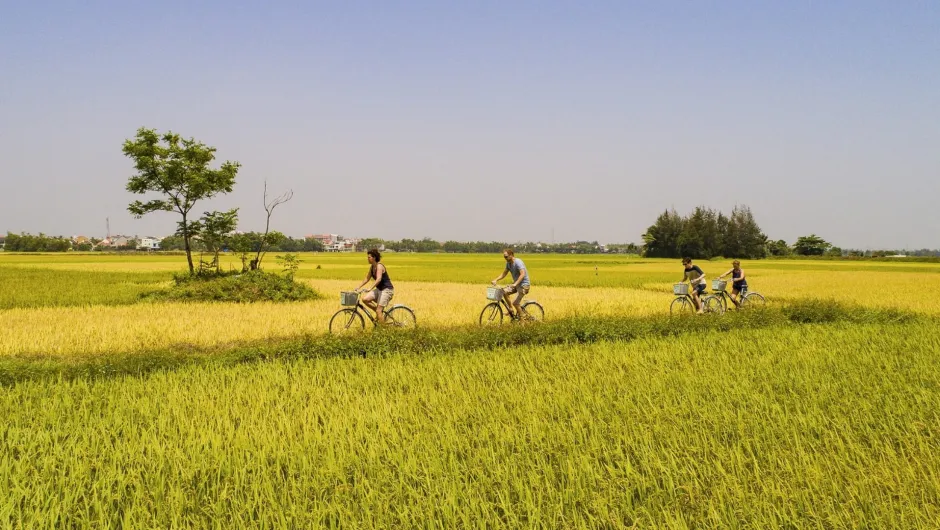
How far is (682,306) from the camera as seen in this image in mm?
16562

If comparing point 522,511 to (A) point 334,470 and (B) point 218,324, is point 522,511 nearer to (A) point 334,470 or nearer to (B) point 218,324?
(A) point 334,470

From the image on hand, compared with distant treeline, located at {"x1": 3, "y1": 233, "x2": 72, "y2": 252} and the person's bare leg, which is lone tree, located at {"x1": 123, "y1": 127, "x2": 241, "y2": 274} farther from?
distant treeline, located at {"x1": 3, "y1": 233, "x2": 72, "y2": 252}

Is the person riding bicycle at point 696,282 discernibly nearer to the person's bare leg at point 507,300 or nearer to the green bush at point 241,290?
the person's bare leg at point 507,300

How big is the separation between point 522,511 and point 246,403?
4.09 meters

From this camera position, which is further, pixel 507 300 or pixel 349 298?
pixel 507 300

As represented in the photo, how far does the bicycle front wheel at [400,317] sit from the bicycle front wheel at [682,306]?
24.3 ft

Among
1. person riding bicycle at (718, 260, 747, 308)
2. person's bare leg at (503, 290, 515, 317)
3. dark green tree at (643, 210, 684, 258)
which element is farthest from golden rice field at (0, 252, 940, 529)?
dark green tree at (643, 210, 684, 258)

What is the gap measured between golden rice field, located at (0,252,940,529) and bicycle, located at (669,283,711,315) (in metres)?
5.15

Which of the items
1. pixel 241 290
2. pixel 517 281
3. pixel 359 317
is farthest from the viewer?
pixel 241 290

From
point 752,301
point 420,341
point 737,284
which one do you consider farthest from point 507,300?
point 752,301

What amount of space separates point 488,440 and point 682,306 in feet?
41.4

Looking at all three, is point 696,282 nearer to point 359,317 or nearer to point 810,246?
point 359,317

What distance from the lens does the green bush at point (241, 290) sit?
2112 centimetres

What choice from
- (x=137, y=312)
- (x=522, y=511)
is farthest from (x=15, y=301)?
(x=522, y=511)
